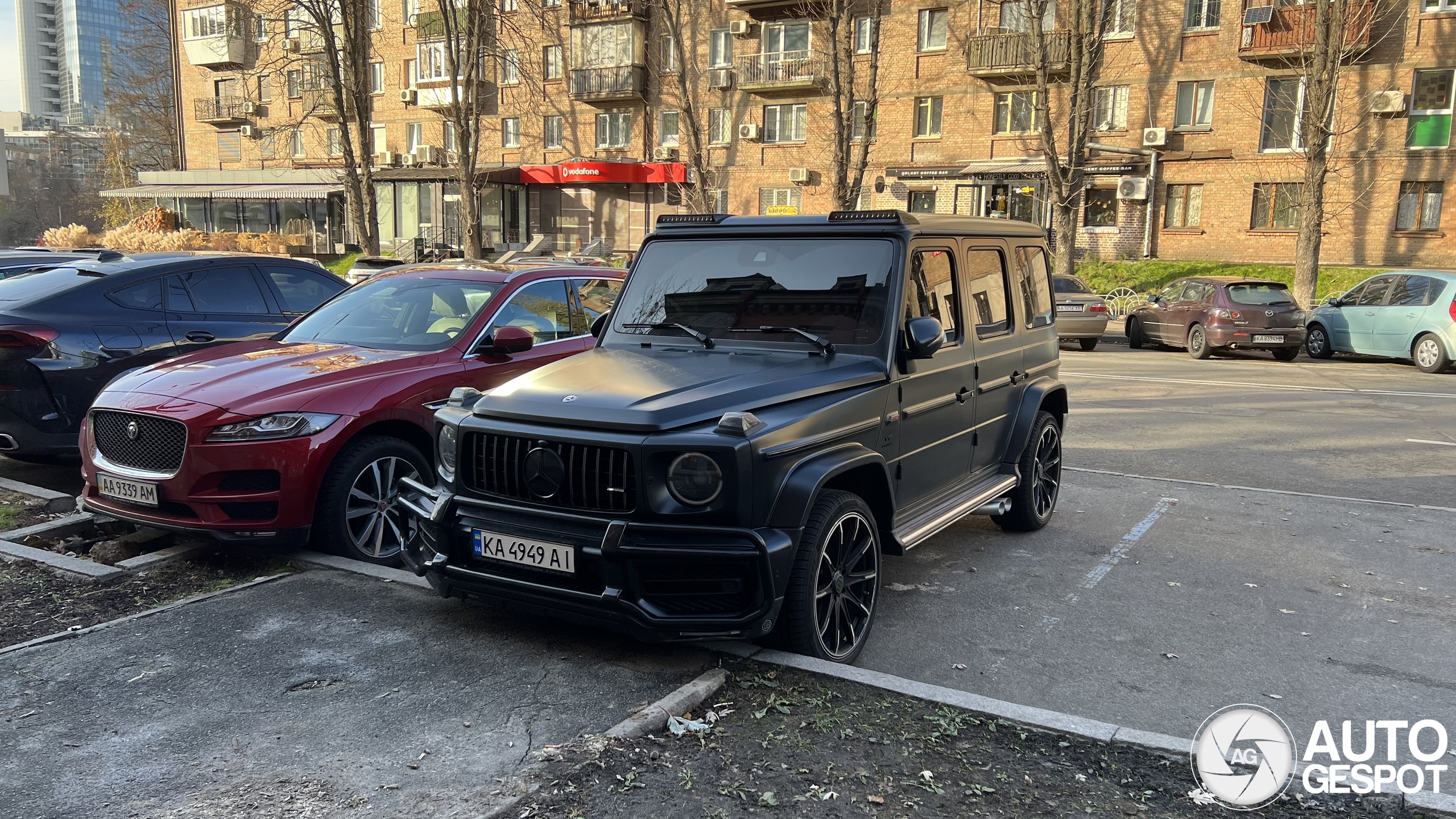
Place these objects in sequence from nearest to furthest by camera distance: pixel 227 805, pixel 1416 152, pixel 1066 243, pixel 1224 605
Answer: pixel 227 805
pixel 1224 605
pixel 1066 243
pixel 1416 152

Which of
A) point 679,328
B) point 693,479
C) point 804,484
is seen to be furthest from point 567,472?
point 679,328

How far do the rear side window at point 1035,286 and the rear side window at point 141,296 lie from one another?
630 cm

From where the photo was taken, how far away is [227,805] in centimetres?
317

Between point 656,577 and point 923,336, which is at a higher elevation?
point 923,336

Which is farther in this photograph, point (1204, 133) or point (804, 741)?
point (1204, 133)

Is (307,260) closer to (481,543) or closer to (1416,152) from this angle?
(481,543)

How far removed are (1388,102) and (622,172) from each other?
27215mm

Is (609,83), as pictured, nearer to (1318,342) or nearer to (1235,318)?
(1235,318)

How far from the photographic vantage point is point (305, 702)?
3916 millimetres

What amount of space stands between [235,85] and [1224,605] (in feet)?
204

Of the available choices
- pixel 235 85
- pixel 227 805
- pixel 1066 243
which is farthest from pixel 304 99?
pixel 227 805

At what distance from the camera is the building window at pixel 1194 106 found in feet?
109

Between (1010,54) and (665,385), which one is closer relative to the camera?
(665,385)

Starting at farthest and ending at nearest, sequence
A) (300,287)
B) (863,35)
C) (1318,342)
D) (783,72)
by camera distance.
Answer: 1. (783,72)
2. (863,35)
3. (1318,342)
4. (300,287)
